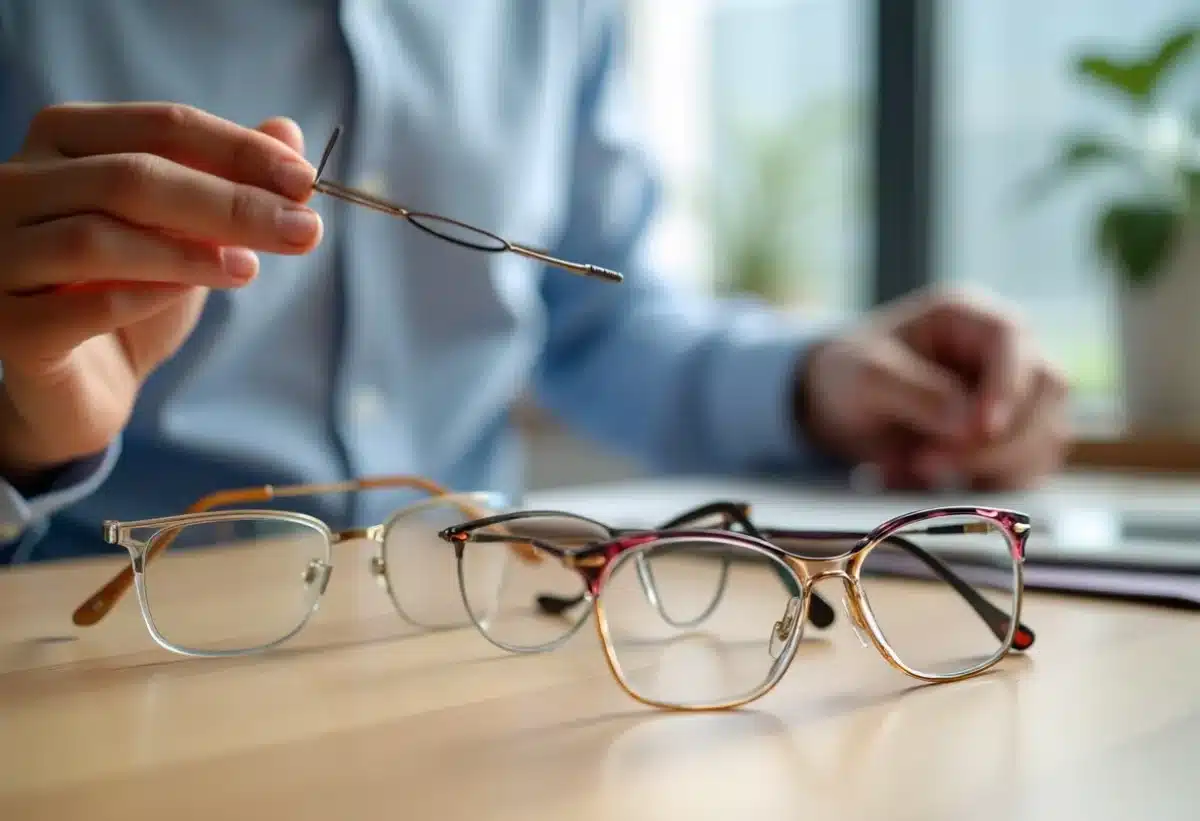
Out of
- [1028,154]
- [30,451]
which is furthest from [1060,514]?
[1028,154]

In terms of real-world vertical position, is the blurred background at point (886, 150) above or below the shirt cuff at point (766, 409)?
above

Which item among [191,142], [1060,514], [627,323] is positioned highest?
[191,142]

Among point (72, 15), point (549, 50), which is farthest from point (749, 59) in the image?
point (72, 15)

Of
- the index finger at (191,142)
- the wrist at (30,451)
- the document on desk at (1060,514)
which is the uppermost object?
the index finger at (191,142)

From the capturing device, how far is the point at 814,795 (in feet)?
0.88

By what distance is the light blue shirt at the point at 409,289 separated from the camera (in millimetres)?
749

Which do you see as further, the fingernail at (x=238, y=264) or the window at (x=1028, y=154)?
the window at (x=1028, y=154)

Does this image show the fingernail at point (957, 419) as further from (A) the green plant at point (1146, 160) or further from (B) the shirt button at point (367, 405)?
(A) the green plant at point (1146, 160)

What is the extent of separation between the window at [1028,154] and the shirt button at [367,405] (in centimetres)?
120

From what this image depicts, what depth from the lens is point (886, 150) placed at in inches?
73.1

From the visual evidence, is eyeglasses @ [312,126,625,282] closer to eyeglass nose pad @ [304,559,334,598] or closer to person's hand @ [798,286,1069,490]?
eyeglass nose pad @ [304,559,334,598]

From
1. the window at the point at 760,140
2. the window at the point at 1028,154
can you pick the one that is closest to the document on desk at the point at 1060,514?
the window at the point at 1028,154

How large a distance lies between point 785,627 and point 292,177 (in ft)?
0.81

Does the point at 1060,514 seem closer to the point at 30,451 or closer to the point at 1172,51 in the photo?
the point at 30,451
